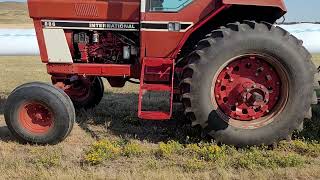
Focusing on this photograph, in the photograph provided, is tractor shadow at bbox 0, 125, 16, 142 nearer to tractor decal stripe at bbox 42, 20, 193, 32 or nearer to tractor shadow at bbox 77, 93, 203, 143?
tractor shadow at bbox 77, 93, 203, 143

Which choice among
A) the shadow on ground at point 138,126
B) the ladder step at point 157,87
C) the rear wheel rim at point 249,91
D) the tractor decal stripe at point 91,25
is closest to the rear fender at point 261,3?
the rear wheel rim at point 249,91

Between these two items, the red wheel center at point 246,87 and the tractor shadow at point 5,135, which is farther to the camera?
the tractor shadow at point 5,135

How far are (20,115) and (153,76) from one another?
163 cm

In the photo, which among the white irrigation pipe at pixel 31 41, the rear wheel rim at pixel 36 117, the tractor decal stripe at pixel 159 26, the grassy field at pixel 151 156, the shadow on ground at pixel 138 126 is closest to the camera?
the grassy field at pixel 151 156

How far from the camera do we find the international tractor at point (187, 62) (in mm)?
5121

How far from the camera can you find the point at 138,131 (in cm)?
602

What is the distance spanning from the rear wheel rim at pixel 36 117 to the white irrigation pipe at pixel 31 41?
681 cm

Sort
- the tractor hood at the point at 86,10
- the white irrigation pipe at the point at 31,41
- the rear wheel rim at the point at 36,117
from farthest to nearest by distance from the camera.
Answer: the white irrigation pipe at the point at 31,41 < the tractor hood at the point at 86,10 < the rear wheel rim at the point at 36,117

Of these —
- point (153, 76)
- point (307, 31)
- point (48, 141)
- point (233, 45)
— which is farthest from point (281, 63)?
point (307, 31)

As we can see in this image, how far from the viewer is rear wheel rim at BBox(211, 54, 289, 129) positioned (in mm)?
5262

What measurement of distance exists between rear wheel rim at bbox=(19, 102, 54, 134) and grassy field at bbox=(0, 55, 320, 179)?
0.24 metres

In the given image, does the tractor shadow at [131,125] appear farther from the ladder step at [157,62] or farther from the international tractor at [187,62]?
the ladder step at [157,62]

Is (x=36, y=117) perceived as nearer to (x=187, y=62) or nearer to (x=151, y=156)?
(x=151, y=156)

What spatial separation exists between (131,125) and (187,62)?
4.81ft
